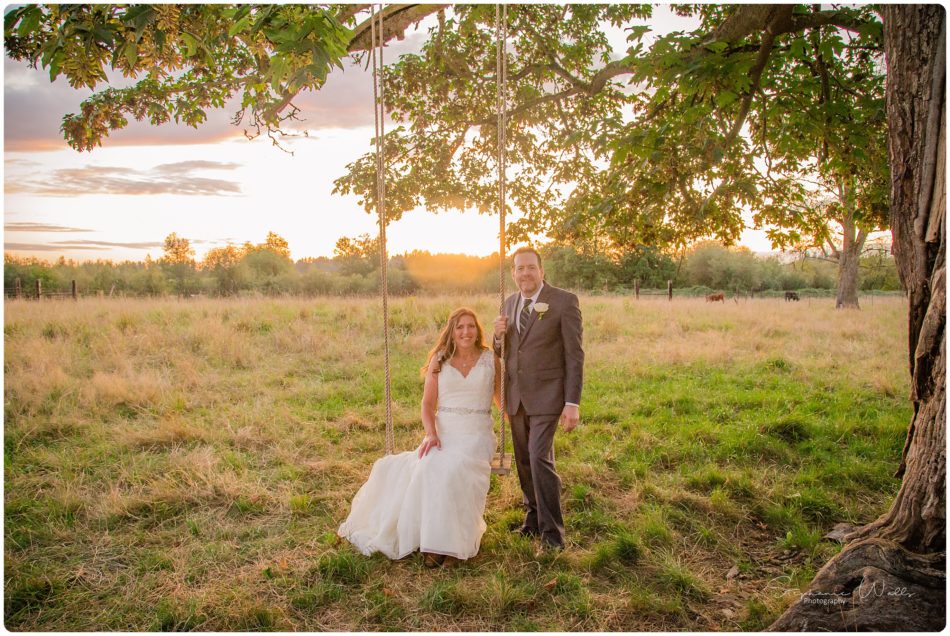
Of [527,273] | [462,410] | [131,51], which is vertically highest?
[131,51]

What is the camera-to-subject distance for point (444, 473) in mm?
3430

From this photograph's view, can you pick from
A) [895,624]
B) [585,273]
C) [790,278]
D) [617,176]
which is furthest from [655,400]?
[790,278]

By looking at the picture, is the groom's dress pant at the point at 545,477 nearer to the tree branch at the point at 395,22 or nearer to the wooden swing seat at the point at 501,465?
the wooden swing seat at the point at 501,465

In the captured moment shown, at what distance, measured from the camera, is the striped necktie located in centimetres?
365

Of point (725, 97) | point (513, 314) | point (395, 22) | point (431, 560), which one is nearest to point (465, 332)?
point (513, 314)

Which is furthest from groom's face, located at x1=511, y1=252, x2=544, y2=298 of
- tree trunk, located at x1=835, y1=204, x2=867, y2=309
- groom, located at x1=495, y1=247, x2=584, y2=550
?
tree trunk, located at x1=835, y1=204, x2=867, y2=309

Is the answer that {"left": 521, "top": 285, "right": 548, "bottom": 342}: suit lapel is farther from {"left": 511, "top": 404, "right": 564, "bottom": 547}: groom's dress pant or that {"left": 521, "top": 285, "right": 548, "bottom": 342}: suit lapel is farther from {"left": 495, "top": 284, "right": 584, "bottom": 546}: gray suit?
{"left": 511, "top": 404, "right": 564, "bottom": 547}: groom's dress pant

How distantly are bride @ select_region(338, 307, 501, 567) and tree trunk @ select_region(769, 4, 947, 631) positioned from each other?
1.80 m

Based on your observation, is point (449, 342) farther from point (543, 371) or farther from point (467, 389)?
point (543, 371)

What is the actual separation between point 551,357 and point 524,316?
347 millimetres

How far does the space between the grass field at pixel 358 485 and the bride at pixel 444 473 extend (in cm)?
16

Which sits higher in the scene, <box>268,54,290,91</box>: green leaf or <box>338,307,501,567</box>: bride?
<box>268,54,290,91</box>: green leaf

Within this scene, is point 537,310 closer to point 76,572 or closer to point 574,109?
point 76,572

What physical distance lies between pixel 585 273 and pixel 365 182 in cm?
2567
